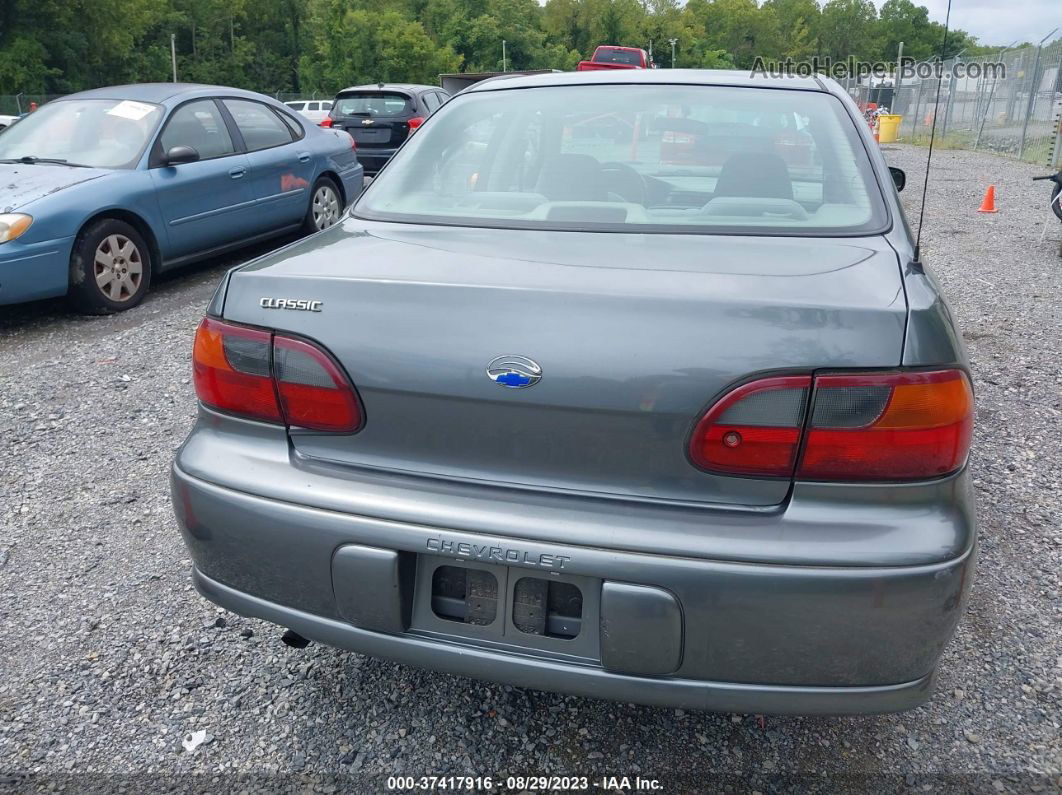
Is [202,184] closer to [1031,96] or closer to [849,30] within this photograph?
[1031,96]

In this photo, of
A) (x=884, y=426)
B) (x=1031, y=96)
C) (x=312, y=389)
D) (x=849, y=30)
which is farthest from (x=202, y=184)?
(x=849, y=30)

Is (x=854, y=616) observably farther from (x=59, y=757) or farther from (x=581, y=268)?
(x=59, y=757)

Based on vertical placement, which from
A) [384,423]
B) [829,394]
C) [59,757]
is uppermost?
[829,394]

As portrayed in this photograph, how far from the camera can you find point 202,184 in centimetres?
640

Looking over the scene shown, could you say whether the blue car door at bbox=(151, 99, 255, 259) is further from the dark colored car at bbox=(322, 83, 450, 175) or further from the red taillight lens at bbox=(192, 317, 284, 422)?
the dark colored car at bbox=(322, 83, 450, 175)

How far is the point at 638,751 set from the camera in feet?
7.00

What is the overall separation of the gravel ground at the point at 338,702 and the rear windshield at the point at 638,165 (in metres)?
1.31

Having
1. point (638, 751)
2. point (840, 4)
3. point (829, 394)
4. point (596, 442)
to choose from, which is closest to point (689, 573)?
point (596, 442)

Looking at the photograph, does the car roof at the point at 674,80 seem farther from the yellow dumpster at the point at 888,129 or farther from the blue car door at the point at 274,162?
the yellow dumpster at the point at 888,129

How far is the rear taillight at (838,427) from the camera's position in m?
1.59

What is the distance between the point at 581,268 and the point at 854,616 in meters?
0.89

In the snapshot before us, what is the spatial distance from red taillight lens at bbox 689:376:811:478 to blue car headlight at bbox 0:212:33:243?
5102 mm

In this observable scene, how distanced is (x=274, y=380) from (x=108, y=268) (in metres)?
4.59

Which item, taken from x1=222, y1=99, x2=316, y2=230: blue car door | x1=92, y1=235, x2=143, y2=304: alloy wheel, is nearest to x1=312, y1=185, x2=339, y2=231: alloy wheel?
x1=222, y1=99, x2=316, y2=230: blue car door
